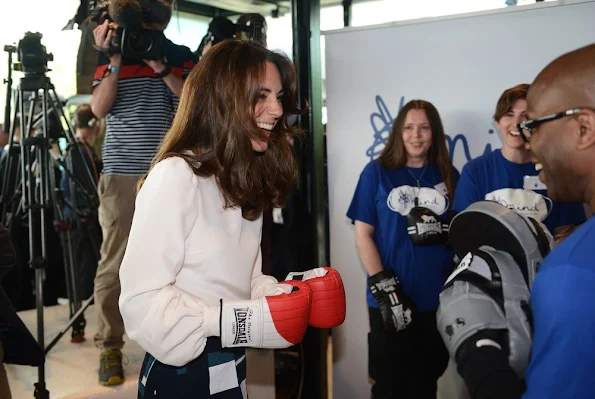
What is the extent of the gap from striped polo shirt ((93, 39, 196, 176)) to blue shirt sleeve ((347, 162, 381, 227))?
0.95 metres

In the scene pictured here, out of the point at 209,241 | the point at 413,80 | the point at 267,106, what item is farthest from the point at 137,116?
the point at 209,241

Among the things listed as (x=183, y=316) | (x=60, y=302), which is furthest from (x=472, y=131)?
(x=60, y=302)

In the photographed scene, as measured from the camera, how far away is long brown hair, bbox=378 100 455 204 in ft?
8.02

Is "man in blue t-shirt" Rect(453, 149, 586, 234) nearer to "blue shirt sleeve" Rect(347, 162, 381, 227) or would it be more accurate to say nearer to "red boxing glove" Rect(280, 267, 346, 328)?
"blue shirt sleeve" Rect(347, 162, 381, 227)

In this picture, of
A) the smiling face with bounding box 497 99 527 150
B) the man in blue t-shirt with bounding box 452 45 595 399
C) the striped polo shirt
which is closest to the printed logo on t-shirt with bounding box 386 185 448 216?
the smiling face with bounding box 497 99 527 150

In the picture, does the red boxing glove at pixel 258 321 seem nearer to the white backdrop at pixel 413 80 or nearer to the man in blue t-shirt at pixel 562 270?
the man in blue t-shirt at pixel 562 270

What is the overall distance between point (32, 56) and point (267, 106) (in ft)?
5.37

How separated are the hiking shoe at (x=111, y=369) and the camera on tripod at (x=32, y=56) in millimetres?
1366

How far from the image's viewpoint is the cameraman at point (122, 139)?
8.73 ft

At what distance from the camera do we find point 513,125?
227 cm

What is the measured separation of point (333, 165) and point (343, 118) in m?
0.22

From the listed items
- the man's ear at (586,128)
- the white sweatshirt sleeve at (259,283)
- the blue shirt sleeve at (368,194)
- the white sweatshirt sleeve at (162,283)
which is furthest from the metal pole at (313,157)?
the man's ear at (586,128)

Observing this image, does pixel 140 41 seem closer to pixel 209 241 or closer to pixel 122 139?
pixel 122 139

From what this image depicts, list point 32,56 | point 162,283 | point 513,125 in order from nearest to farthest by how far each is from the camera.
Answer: point 162,283, point 513,125, point 32,56
